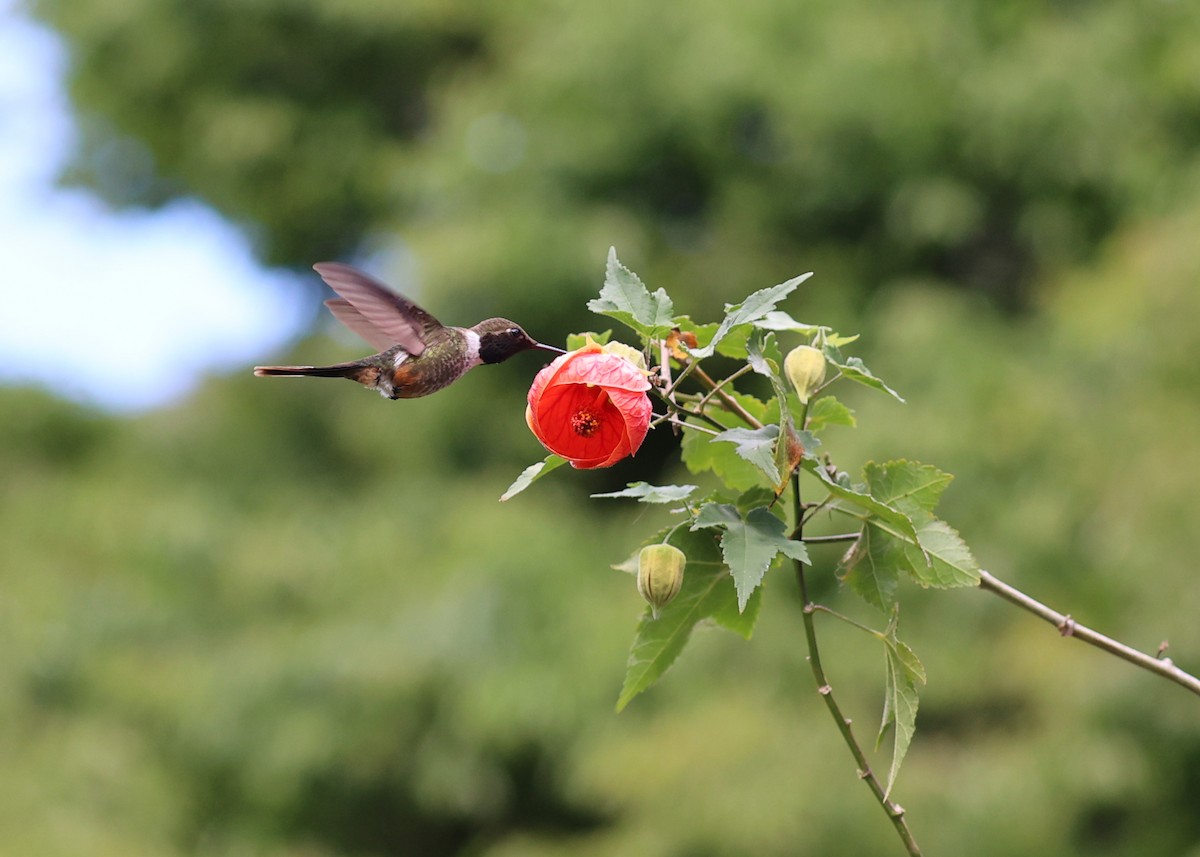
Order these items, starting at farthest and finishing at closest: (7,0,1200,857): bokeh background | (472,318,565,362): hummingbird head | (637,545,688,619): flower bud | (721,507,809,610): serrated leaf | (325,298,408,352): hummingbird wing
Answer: (7,0,1200,857): bokeh background → (325,298,408,352): hummingbird wing → (472,318,565,362): hummingbird head → (637,545,688,619): flower bud → (721,507,809,610): serrated leaf

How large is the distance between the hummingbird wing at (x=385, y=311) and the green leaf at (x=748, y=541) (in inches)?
16.3

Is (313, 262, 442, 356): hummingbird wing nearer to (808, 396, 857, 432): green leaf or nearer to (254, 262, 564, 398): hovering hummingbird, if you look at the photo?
(254, 262, 564, 398): hovering hummingbird

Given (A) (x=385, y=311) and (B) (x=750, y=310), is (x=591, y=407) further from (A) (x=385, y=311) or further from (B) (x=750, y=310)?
(A) (x=385, y=311)

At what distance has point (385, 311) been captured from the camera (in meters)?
1.15

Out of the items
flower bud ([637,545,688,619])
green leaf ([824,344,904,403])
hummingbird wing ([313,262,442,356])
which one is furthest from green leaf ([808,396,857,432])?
hummingbird wing ([313,262,442,356])

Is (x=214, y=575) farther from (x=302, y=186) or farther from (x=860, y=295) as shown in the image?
(x=860, y=295)

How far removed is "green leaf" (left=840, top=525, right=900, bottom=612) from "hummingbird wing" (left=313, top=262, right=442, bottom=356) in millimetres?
440

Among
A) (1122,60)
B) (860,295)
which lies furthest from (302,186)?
(1122,60)

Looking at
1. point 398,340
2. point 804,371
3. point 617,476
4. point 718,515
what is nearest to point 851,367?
point 804,371

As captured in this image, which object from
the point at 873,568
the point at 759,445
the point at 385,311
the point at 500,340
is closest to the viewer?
the point at 759,445

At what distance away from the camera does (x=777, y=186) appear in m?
5.25

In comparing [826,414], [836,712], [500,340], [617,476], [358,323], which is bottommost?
[836,712]

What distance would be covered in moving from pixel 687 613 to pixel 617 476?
4.63 m

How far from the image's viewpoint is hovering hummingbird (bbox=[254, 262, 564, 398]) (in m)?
1.10
